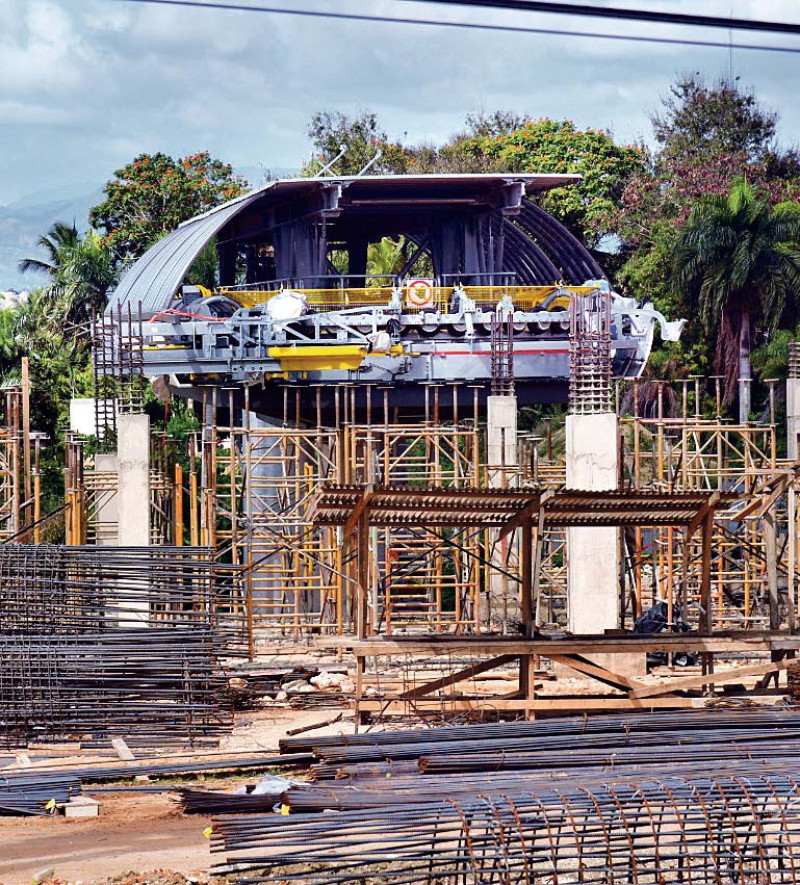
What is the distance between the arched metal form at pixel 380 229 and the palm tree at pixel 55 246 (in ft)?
31.8

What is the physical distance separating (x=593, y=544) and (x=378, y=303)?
46.2ft

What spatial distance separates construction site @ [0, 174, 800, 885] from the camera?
12.0 meters

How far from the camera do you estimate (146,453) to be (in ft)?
80.9

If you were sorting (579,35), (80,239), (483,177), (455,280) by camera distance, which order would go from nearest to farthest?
(579,35) < (483,177) < (455,280) < (80,239)

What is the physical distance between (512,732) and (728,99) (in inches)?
1605

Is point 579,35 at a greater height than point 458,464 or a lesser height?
greater

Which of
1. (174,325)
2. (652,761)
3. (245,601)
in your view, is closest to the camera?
(652,761)

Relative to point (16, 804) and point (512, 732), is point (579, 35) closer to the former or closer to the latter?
point (512, 732)

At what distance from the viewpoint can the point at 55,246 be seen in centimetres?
5106

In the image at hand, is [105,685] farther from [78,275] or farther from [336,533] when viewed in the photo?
[78,275]

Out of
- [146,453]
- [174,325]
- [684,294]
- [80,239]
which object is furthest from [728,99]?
[146,453]

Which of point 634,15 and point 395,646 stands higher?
point 634,15

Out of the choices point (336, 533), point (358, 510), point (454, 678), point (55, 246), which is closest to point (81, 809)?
point (358, 510)

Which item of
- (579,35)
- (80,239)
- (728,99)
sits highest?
(728,99)
